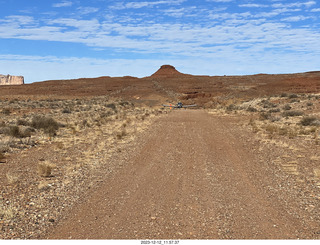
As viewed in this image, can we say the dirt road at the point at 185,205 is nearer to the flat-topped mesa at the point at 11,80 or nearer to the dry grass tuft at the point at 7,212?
the dry grass tuft at the point at 7,212

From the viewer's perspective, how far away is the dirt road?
19.4ft

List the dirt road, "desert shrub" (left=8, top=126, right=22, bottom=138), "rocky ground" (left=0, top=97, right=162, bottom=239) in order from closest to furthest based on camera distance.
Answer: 1. the dirt road
2. "rocky ground" (left=0, top=97, right=162, bottom=239)
3. "desert shrub" (left=8, top=126, right=22, bottom=138)

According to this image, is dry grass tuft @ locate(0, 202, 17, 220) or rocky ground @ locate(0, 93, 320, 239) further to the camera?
dry grass tuft @ locate(0, 202, 17, 220)

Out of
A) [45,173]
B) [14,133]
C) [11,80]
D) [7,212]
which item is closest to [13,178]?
[45,173]

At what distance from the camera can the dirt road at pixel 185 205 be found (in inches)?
233

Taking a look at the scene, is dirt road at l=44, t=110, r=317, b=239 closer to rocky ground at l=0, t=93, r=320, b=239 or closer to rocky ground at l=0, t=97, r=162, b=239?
rocky ground at l=0, t=93, r=320, b=239

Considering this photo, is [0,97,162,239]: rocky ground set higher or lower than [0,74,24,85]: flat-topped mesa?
lower

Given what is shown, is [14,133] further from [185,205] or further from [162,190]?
[185,205]

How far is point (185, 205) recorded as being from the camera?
7.32 m

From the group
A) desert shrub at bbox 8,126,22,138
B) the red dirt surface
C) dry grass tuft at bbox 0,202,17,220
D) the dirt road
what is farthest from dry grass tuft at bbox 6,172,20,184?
the red dirt surface

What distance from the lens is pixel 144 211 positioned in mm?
6930

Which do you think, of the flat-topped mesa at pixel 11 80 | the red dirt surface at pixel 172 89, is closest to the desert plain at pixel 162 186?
the red dirt surface at pixel 172 89

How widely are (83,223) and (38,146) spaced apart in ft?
36.1
